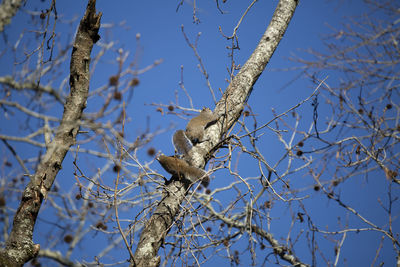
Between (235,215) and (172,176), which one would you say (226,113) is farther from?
(235,215)

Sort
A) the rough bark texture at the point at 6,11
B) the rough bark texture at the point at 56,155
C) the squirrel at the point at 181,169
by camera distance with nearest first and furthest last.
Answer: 1. the rough bark texture at the point at 6,11
2. the rough bark texture at the point at 56,155
3. the squirrel at the point at 181,169

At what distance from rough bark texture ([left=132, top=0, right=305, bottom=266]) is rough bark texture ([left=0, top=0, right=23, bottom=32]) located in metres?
1.51

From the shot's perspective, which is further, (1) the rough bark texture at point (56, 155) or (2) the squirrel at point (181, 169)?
(2) the squirrel at point (181, 169)

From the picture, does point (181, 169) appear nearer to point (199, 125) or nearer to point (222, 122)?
point (222, 122)

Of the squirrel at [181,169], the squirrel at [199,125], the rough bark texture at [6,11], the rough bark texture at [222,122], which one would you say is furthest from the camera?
the squirrel at [199,125]

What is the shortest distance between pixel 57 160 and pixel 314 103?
6.78 feet

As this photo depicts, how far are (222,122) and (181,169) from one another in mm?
683

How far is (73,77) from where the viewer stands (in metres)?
2.25

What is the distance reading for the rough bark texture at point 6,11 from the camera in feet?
5.94

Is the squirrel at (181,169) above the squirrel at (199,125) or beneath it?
beneath

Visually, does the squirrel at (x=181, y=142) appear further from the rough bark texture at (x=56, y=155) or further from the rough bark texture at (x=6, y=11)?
the rough bark texture at (x=6, y=11)

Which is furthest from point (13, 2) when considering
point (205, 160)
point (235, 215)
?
point (235, 215)

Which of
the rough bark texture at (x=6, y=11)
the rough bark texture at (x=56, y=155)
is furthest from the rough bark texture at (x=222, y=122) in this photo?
the rough bark texture at (x=6, y=11)

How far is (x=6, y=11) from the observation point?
182 centimetres
